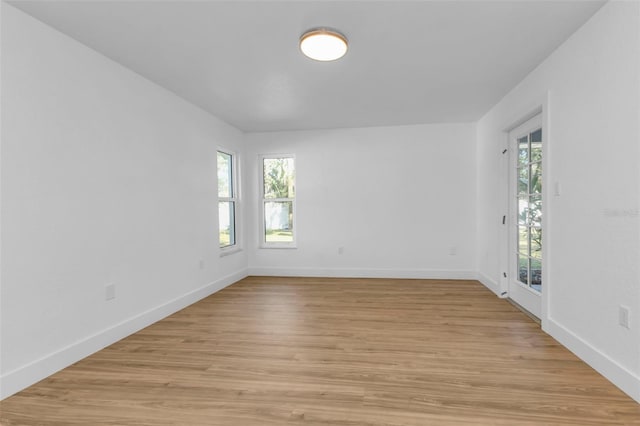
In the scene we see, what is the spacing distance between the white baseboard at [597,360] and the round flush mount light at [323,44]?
2769 mm

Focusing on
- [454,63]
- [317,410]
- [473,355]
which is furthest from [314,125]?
[317,410]

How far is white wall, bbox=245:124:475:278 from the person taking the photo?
527 cm

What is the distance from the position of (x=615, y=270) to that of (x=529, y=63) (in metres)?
1.90

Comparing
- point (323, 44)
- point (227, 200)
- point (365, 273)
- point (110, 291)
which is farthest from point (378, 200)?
point (110, 291)

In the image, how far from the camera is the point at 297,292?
460 cm

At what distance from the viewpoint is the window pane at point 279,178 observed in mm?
5730

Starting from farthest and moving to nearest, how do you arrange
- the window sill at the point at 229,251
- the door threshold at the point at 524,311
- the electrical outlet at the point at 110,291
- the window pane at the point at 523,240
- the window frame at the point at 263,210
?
the window frame at the point at 263,210
the window sill at the point at 229,251
the window pane at the point at 523,240
the door threshold at the point at 524,311
the electrical outlet at the point at 110,291

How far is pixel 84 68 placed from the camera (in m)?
2.65

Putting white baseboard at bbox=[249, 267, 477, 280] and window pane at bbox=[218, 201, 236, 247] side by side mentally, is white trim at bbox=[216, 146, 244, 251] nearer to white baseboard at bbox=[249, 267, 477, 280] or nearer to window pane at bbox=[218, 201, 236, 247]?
window pane at bbox=[218, 201, 236, 247]

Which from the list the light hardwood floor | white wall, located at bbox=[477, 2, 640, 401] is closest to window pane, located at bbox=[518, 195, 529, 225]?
white wall, located at bbox=[477, 2, 640, 401]

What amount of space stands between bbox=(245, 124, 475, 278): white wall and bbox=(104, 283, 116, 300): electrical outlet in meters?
2.97

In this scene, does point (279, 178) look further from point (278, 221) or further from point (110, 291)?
point (110, 291)

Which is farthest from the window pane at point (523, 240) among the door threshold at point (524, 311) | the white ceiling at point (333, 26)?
the white ceiling at point (333, 26)

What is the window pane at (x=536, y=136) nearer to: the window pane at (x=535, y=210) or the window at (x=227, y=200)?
the window pane at (x=535, y=210)
